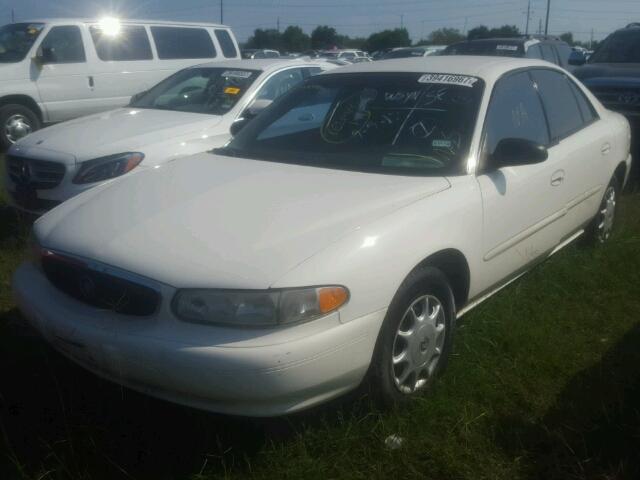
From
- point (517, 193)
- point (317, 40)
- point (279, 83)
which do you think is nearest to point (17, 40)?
point (279, 83)

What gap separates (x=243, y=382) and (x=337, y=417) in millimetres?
698

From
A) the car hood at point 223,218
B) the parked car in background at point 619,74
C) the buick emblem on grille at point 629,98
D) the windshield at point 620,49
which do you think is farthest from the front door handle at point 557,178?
the windshield at point 620,49

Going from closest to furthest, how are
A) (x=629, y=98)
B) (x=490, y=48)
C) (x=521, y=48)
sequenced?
(x=629, y=98) → (x=521, y=48) → (x=490, y=48)

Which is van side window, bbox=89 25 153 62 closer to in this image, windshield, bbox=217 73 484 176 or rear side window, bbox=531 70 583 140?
windshield, bbox=217 73 484 176

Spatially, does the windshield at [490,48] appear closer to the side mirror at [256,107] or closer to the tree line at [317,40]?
the side mirror at [256,107]

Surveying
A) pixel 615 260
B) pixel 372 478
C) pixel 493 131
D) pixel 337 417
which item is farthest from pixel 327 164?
pixel 615 260

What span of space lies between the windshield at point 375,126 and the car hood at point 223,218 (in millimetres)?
163

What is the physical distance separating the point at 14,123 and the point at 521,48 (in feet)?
26.9

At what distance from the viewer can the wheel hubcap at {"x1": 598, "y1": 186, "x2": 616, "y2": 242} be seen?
208 inches

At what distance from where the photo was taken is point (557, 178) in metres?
4.20

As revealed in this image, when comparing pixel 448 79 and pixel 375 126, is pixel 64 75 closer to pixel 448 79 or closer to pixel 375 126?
pixel 375 126

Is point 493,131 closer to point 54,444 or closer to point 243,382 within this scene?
point 243,382

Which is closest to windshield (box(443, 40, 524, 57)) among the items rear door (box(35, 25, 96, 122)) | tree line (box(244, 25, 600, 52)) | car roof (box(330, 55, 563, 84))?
rear door (box(35, 25, 96, 122))

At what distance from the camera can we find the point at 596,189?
4.90 metres
